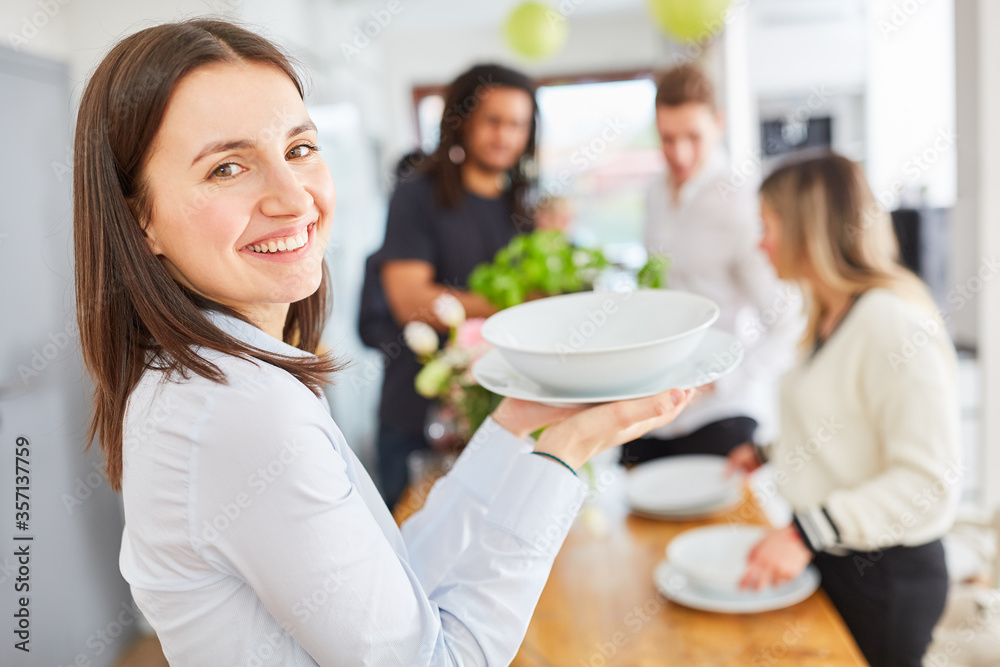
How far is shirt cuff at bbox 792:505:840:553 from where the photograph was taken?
1.29 meters

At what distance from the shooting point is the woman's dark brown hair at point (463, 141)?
2.09 m

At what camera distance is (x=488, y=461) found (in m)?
0.89

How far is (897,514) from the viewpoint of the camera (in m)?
1.32

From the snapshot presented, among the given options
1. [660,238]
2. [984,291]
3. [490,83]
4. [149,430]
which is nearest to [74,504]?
[149,430]

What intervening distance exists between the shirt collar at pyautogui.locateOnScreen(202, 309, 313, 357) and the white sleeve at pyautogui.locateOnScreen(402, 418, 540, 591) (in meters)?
0.29

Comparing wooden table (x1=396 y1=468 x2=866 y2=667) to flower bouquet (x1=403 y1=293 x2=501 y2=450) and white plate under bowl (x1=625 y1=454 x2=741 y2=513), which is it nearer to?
white plate under bowl (x1=625 y1=454 x2=741 y2=513)

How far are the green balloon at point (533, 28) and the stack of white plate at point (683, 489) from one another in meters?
2.90

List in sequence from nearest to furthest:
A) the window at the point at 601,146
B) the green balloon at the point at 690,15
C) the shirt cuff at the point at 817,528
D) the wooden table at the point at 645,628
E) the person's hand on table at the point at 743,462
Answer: the wooden table at the point at 645,628, the shirt cuff at the point at 817,528, the person's hand on table at the point at 743,462, the green balloon at the point at 690,15, the window at the point at 601,146

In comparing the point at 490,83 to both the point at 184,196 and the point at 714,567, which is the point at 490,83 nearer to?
the point at 714,567

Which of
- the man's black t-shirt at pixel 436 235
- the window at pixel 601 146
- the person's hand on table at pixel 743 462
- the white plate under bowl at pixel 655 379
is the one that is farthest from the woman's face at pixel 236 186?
the window at pixel 601 146

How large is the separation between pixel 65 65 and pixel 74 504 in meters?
0.56

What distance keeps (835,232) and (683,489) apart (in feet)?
2.14

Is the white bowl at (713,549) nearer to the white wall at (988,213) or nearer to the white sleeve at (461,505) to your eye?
the white sleeve at (461,505)

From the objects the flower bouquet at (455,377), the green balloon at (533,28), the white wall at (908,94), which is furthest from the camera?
the white wall at (908,94)
